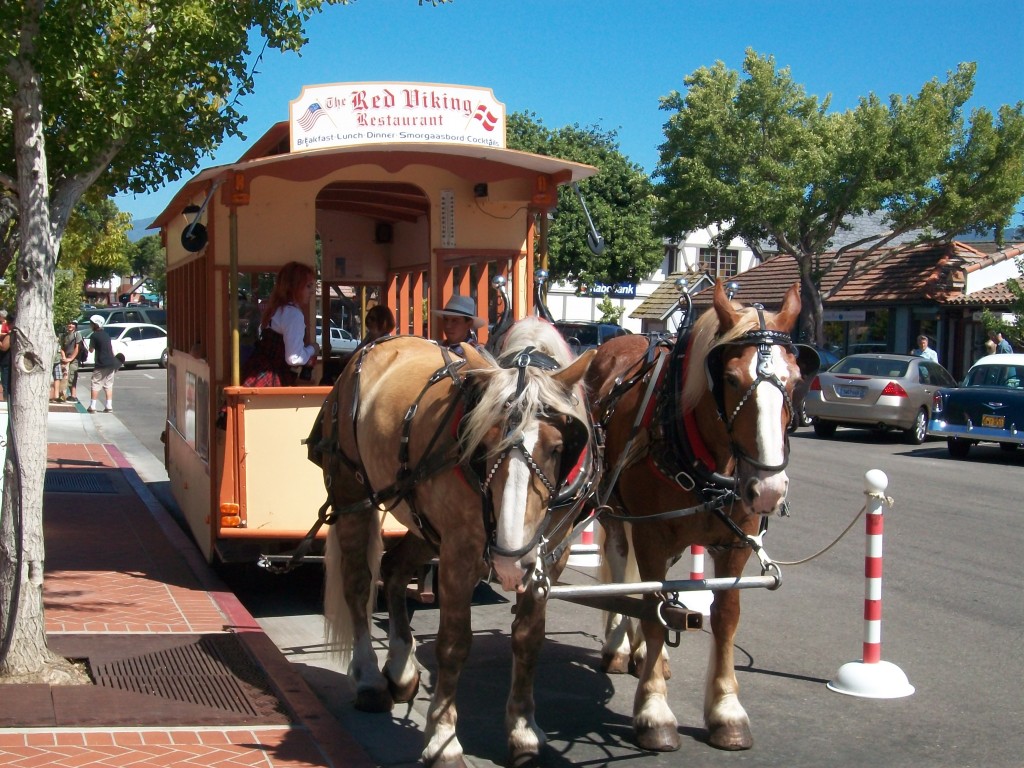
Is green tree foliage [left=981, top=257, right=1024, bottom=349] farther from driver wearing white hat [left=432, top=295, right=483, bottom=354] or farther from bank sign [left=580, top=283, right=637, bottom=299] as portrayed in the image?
driver wearing white hat [left=432, top=295, right=483, bottom=354]

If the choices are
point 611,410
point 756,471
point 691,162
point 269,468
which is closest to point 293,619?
point 269,468

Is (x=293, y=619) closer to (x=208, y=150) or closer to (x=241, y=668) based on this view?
(x=241, y=668)

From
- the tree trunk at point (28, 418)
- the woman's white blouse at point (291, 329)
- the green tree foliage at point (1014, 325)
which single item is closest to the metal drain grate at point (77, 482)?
the woman's white blouse at point (291, 329)

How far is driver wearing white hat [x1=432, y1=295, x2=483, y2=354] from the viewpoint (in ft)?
22.5

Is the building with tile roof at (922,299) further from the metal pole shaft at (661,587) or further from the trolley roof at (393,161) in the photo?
the metal pole shaft at (661,587)

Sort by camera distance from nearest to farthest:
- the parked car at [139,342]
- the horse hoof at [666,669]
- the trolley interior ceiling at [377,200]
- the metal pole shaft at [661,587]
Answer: the metal pole shaft at [661,587]
the horse hoof at [666,669]
the trolley interior ceiling at [377,200]
the parked car at [139,342]

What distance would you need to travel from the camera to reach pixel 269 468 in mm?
7496

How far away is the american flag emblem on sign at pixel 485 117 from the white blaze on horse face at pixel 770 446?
364 cm

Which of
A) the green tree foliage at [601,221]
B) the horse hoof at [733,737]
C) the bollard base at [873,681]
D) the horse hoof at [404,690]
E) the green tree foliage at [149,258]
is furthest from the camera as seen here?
the green tree foliage at [149,258]

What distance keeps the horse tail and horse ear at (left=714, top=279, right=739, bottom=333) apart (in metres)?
2.28

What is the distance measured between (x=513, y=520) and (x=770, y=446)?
42.9 inches

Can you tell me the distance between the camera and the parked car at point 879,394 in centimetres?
1944

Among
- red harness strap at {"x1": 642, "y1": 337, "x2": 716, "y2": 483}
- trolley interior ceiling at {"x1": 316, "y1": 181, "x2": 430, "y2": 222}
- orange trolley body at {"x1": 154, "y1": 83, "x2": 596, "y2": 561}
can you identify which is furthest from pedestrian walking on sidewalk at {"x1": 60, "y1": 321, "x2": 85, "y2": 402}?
red harness strap at {"x1": 642, "y1": 337, "x2": 716, "y2": 483}

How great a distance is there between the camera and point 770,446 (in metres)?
4.37
